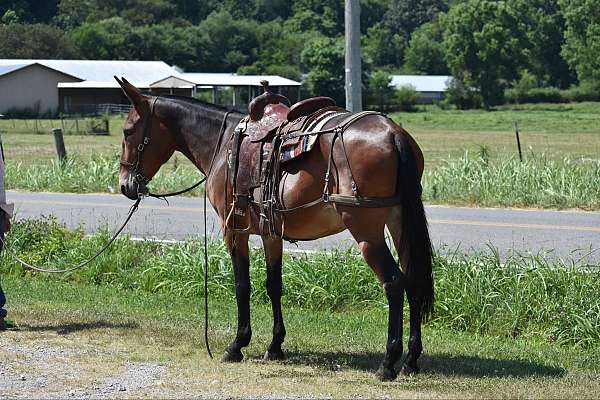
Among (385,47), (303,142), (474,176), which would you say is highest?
(303,142)

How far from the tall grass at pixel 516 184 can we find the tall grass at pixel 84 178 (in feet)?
17.4

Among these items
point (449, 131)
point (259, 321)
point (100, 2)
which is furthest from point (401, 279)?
point (100, 2)

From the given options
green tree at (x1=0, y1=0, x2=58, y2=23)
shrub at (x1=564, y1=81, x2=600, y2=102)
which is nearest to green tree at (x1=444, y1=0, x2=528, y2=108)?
shrub at (x1=564, y1=81, x2=600, y2=102)

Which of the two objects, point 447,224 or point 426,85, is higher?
point 447,224

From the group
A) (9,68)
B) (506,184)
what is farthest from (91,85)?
(506,184)

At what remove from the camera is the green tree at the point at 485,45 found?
104 metres

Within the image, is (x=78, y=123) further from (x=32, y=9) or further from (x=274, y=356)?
(x=32, y=9)

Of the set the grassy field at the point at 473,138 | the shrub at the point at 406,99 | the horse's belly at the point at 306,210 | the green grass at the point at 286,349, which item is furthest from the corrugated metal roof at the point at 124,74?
the horse's belly at the point at 306,210

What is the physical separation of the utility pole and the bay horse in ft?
11.6

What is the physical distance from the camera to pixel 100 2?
15750 cm

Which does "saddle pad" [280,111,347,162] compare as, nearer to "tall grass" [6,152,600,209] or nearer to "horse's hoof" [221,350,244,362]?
"horse's hoof" [221,350,244,362]

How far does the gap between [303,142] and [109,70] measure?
3310 inches

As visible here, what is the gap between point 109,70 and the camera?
9050 cm

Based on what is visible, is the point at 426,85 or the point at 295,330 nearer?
the point at 295,330
